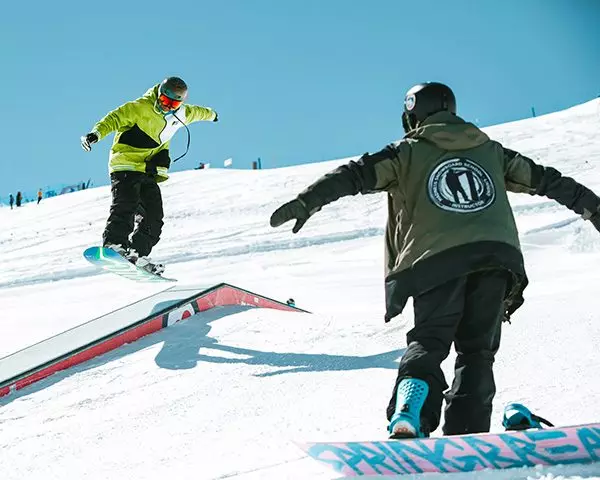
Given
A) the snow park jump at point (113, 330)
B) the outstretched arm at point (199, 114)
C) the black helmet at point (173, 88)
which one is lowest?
the snow park jump at point (113, 330)

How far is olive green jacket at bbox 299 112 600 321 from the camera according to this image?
7.18 feet

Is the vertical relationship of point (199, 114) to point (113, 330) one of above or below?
above

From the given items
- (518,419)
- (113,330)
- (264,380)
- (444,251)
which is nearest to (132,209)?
(113,330)

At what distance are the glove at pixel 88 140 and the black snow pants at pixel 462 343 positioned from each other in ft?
13.5

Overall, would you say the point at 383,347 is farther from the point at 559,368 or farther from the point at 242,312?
the point at 242,312

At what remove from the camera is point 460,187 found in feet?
7.39

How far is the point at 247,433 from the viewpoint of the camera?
2645 mm

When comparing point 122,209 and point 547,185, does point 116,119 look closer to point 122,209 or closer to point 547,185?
point 122,209

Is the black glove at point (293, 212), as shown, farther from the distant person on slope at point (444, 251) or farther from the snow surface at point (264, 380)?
the snow surface at point (264, 380)

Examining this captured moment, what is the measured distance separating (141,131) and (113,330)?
209 cm

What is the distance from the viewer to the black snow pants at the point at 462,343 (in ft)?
6.87

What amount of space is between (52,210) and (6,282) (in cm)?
1254

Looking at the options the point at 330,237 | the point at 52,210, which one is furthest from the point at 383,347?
the point at 52,210

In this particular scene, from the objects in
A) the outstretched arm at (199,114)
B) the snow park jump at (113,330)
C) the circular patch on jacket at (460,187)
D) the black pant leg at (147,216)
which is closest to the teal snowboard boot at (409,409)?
the circular patch on jacket at (460,187)
